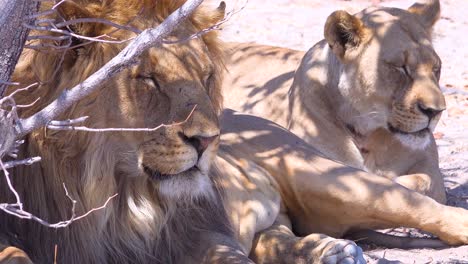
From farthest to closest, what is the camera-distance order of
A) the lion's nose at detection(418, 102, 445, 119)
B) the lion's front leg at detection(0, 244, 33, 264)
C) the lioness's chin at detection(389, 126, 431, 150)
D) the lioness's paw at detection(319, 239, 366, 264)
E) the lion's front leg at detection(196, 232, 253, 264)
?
1. the lioness's chin at detection(389, 126, 431, 150)
2. the lion's nose at detection(418, 102, 445, 119)
3. the lioness's paw at detection(319, 239, 366, 264)
4. the lion's front leg at detection(196, 232, 253, 264)
5. the lion's front leg at detection(0, 244, 33, 264)

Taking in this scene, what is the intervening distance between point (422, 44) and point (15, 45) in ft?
9.04

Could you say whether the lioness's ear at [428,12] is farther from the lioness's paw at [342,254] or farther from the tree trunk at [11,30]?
the tree trunk at [11,30]

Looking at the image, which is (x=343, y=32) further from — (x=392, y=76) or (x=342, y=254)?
(x=342, y=254)

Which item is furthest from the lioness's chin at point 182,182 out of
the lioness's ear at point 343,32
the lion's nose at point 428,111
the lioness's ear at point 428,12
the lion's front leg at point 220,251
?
the lioness's ear at point 428,12

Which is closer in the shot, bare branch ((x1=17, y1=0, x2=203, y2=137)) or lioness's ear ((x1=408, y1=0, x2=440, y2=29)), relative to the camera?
bare branch ((x1=17, y1=0, x2=203, y2=137))

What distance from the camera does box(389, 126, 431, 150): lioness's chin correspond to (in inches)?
196

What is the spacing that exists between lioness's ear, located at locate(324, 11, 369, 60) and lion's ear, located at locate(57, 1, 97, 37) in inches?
83.4

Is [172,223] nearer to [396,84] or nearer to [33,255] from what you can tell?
[33,255]

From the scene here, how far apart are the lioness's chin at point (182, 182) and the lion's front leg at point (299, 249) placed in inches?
26.6

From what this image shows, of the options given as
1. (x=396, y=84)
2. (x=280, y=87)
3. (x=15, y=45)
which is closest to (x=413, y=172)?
(x=396, y=84)

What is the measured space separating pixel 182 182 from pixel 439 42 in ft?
17.3

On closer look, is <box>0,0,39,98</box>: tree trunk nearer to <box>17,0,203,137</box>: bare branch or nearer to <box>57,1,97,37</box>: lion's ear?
<box>17,0,203,137</box>: bare branch

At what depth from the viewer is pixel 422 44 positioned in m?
5.08

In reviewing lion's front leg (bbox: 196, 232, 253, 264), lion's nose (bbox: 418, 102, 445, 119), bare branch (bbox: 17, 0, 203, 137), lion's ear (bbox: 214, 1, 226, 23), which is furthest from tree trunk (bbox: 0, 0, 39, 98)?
lion's nose (bbox: 418, 102, 445, 119)
